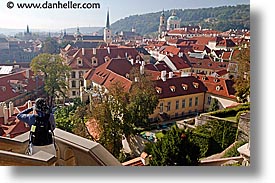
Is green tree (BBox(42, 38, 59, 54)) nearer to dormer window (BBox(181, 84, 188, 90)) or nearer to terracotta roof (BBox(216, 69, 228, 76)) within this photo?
dormer window (BBox(181, 84, 188, 90))

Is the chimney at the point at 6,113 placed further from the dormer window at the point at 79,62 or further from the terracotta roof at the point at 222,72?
the terracotta roof at the point at 222,72

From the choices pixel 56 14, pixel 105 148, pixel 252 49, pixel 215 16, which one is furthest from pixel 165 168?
pixel 56 14

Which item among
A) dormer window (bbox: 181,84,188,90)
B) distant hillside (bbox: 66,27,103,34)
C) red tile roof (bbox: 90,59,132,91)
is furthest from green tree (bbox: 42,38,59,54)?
dormer window (bbox: 181,84,188,90)

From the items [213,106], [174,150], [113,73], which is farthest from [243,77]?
[113,73]

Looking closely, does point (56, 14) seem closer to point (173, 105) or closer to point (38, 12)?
point (38, 12)

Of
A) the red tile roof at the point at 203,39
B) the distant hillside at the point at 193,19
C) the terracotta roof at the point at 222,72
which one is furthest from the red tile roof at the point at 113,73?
the terracotta roof at the point at 222,72
